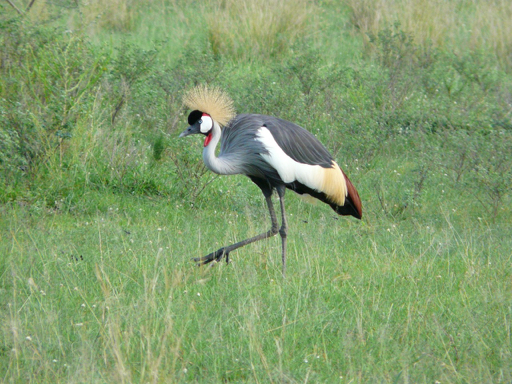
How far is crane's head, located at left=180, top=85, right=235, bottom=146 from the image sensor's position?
4.16 m

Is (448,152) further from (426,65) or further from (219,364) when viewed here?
(219,364)

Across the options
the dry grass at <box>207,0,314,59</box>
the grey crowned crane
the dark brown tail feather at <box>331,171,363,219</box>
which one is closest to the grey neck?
the grey crowned crane

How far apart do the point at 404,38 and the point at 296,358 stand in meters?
5.20

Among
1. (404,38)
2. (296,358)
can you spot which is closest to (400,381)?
(296,358)

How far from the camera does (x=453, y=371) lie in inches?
113

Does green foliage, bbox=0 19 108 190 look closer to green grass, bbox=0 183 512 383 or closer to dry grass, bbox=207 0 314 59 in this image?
green grass, bbox=0 183 512 383

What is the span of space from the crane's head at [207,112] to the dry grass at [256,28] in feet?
12.4

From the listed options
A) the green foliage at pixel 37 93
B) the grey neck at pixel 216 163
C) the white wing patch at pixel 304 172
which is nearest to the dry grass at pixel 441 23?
the green foliage at pixel 37 93

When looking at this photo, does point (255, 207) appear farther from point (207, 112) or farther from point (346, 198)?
point (207, 112)

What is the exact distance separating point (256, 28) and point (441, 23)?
2228 mm

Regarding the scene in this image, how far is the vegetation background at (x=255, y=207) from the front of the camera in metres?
3.00

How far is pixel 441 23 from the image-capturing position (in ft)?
28.3

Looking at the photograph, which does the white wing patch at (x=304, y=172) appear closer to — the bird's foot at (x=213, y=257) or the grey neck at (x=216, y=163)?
the grey neck at (x=216, y=163)

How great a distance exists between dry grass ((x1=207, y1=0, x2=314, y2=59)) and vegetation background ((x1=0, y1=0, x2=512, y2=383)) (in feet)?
0.08
